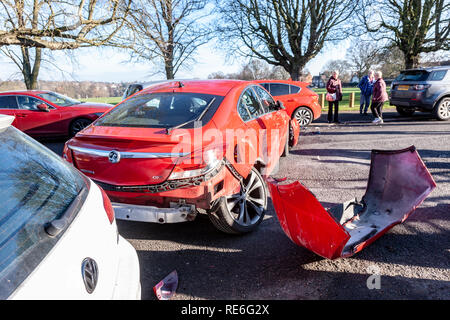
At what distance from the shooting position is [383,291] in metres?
2.43

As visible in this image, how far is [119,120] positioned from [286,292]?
247cm

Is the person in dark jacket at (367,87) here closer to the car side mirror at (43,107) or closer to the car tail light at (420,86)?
the car tail light at (420,86)

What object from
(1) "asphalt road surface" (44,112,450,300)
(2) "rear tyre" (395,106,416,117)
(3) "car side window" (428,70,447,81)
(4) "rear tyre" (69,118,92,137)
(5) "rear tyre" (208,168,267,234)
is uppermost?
(3) "car side window" (428,70,447,81)

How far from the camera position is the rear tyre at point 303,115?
10570mm

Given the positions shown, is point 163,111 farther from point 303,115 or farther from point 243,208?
point 303,115

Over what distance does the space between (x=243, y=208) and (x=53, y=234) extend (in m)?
2.31

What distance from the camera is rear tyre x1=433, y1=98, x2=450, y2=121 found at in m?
10.8

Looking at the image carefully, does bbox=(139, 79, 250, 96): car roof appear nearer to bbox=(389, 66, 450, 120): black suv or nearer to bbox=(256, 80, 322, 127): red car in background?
bbox=(256, 80, 322, 127): red car in background

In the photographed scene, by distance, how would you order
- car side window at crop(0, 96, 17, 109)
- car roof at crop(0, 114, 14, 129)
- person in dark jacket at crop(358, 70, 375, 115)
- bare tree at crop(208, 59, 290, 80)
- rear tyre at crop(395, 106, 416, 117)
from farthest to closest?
bare tree at crop(208, 59, 290, 80) < person in dark jacket at crop(358, 70, 375, 115) < rear tyre at crop(395, 106, 416, 117) < car side window at crop(0, 96, 17, 109) < car roof at crop(0, 114, 14, 129)

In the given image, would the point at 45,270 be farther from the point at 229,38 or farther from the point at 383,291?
the point at 229,38

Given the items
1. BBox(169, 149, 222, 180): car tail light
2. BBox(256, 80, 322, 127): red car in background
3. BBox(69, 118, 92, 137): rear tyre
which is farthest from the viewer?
BBox(256, 80, 322, 127): red car in background

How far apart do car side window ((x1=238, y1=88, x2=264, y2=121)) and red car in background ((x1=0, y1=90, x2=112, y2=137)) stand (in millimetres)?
7140

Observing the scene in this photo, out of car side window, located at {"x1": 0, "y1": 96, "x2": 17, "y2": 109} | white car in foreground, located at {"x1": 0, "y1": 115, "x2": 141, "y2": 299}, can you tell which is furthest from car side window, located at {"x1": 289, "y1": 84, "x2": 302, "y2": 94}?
white car in foreground, located at {"x1": 0, "y1": 115, "x2": 141, "y2": 299}

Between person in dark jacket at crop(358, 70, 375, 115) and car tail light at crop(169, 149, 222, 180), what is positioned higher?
person in dark jacket at crop(358, 70, 375, 115)
